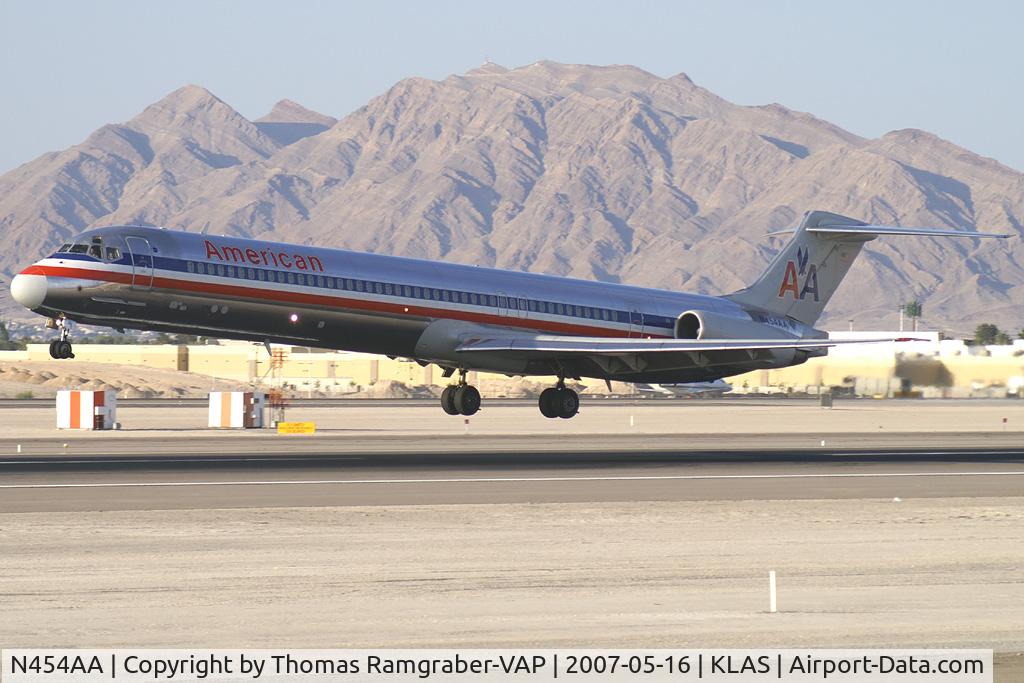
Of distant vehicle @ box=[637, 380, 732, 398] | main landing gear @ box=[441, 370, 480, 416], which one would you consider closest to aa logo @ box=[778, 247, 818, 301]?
main landing gear @ box=[441, 370, 480, 416]

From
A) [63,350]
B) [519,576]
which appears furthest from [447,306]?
[519,576]

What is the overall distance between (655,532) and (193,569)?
269 inches

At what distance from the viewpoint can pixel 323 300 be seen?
41.4 metres

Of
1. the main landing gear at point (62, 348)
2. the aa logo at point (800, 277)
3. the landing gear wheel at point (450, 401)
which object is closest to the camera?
→ the main landing gear at point (62, 348)

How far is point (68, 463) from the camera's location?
33.8m

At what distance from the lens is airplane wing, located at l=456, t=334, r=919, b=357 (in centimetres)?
4445

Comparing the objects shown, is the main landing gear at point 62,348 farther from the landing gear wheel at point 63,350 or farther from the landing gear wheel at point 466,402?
the landing gear wheel at point 466,402

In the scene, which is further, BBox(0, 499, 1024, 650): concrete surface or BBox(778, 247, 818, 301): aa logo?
BBox(778, 247, 818, 301): aa logo

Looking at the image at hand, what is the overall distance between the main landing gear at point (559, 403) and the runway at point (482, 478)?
31.7 feet

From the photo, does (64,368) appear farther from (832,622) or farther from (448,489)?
(832,622)

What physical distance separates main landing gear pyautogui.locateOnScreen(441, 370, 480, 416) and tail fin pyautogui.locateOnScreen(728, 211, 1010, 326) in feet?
35.5

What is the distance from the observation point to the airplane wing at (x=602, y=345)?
1750 inches

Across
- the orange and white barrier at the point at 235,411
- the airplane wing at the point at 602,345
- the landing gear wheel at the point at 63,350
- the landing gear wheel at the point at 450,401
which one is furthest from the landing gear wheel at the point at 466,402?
the landing gear wheel at the point at 63,350

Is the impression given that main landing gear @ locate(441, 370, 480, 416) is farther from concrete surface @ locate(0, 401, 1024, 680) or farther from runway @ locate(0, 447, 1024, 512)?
runway @ locate(0, 447, 1024, 512)
